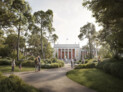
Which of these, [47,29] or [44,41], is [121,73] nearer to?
[47,29]

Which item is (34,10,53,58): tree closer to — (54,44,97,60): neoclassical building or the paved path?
the paved path

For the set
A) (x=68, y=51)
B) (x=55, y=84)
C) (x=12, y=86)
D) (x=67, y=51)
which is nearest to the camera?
(x=12, y=86)

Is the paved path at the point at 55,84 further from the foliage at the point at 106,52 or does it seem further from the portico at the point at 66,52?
the portico at the point at 66,52

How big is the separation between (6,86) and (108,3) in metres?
7.22

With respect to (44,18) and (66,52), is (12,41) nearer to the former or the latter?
(44,18)

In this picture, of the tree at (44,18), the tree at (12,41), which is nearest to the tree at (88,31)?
the tree at (44,18)

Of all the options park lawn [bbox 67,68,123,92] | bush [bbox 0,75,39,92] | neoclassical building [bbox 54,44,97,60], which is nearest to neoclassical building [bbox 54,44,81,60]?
neoclassical building [bbox 54,44,97,60]

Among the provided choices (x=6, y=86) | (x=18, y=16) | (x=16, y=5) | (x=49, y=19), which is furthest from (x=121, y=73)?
(x=49, y=19)

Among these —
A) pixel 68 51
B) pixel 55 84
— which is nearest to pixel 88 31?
pixel 55 84

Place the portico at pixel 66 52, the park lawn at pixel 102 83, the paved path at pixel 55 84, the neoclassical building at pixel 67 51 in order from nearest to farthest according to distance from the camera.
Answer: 1. the paved path at pixel 55 84
2. the park lawn at pixel 102 83
3. the neoclassical building at pixel 67 51
4. the portico at pixel 66 52

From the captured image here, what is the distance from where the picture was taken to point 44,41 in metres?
40.8

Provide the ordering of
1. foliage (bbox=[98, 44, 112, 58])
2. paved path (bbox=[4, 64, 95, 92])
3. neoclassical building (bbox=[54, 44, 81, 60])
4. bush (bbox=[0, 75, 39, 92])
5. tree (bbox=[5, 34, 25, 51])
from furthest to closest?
neoclassical building (bbox=[54, 44, 81, 60]), tree (bbox=[5, 34, 25, 51]), foliage (bbox=[98, 44, 112, 58]), paved path (bbox=[4, 64, 95, 92]), bush (bbox=[0, 75, 39, 92])

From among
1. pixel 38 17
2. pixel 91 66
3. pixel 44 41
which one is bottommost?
pixel 91 66

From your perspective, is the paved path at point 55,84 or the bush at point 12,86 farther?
the paved path at point 55,84
